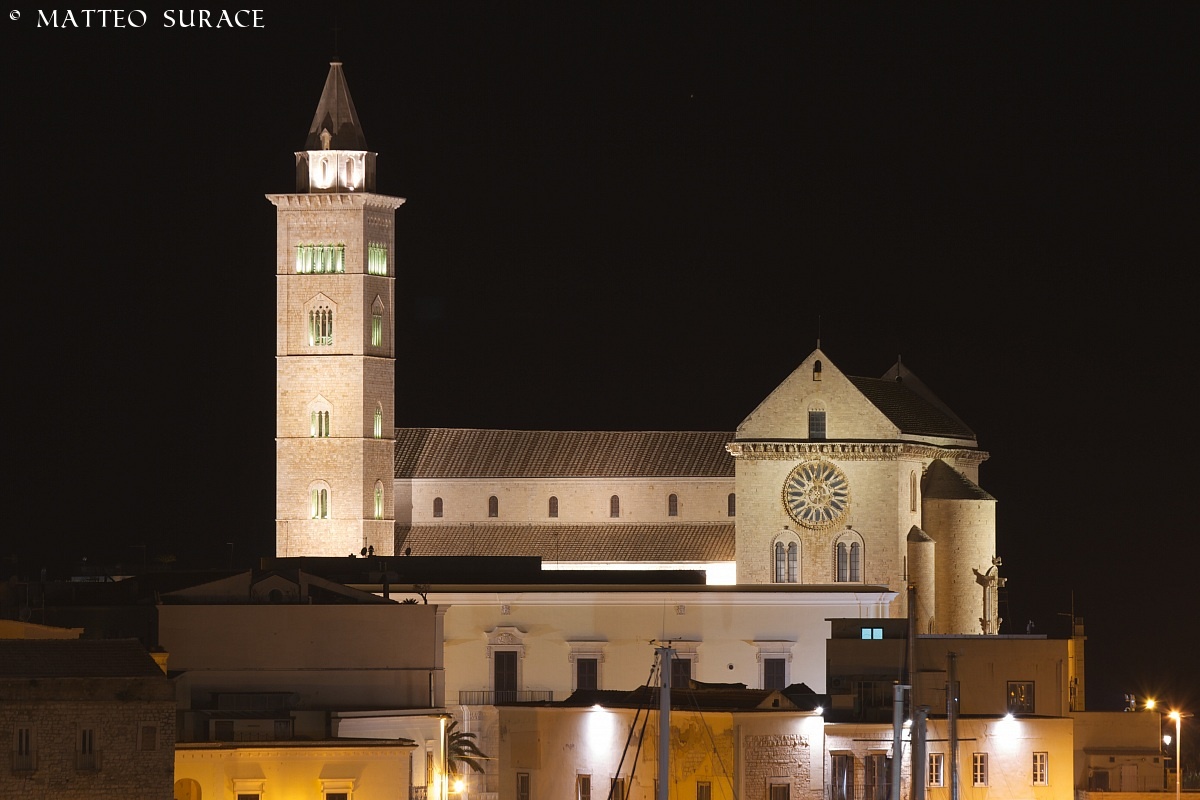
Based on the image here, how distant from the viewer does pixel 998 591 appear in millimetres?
109938

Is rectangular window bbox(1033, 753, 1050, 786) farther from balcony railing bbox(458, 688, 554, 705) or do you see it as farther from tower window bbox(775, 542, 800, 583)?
tower window bbox(775, 542, 800, 583)

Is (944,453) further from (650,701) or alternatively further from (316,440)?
(650,701)

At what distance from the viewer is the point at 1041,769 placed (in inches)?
3253

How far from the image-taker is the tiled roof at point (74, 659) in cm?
6662

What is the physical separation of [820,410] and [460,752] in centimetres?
2038

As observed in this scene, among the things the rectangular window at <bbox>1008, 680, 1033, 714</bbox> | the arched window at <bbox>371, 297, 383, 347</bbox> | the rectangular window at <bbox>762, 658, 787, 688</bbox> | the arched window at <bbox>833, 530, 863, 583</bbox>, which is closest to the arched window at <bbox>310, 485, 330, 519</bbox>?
the arched window at <bbox>371, 297, 383, 347</bbox>

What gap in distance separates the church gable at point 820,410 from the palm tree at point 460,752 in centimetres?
1712

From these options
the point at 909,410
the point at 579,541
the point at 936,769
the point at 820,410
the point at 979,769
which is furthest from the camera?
the point at 579,541

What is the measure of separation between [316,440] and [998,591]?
2341cm

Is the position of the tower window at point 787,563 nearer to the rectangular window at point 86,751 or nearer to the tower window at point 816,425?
the tower window at point 816,425

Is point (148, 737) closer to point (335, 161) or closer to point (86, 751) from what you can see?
point (86, 751)

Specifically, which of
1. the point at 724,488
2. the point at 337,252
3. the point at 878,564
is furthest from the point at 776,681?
the point at 337,252

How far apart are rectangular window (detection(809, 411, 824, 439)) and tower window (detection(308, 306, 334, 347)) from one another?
17581mm

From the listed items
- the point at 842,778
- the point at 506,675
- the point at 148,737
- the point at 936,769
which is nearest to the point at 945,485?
the point at 506,675
